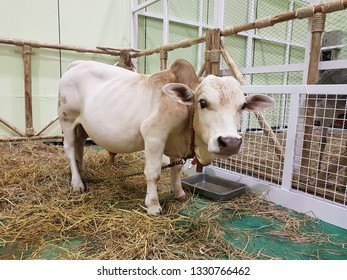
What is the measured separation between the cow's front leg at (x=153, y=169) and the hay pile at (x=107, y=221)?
7 cm

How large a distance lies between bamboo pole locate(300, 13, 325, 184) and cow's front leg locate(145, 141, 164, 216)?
1071 mm

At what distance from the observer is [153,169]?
1818 millimetres

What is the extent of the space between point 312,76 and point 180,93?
3.58 feet

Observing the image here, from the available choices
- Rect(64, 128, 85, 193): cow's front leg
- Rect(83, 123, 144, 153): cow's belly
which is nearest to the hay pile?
Rect(64, 128, 85, 193): cow's front leg

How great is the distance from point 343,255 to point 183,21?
4475 mm

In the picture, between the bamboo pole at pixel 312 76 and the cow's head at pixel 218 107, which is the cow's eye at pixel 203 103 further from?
the bamboo pole at pixel 312 76

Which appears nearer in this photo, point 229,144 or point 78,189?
point 229,144

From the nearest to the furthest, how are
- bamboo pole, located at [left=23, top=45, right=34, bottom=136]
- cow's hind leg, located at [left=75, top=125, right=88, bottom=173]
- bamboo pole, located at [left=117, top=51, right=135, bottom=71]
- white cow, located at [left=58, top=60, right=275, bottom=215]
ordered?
white cow, located at [left=58, top=60, right=275, bottom=215]
cow's hind leg, located at [left=75, top=125, right=88, bottom=173]
bamboo pole, located at [left=23, top=45, right=34, bottom=136]
bamboo pole, located at [left=117, top=51, right=135, bottom=71]

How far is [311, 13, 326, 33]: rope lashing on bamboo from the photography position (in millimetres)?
1942

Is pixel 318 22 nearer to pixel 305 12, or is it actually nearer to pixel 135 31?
pixel 305 12

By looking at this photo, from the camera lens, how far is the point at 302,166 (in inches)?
79.4

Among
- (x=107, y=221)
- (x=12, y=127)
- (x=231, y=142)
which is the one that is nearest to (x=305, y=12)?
(x=231, y=142)

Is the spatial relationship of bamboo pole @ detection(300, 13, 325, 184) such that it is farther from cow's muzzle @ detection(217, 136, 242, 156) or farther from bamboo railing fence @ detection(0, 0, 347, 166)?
cow's muzzle @ detection(217, 136, 242, 156)

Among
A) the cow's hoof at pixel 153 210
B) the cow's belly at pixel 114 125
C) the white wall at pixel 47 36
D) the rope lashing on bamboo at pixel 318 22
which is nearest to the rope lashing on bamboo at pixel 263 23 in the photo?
the rope lashing on bamboo at pixel 318 22
